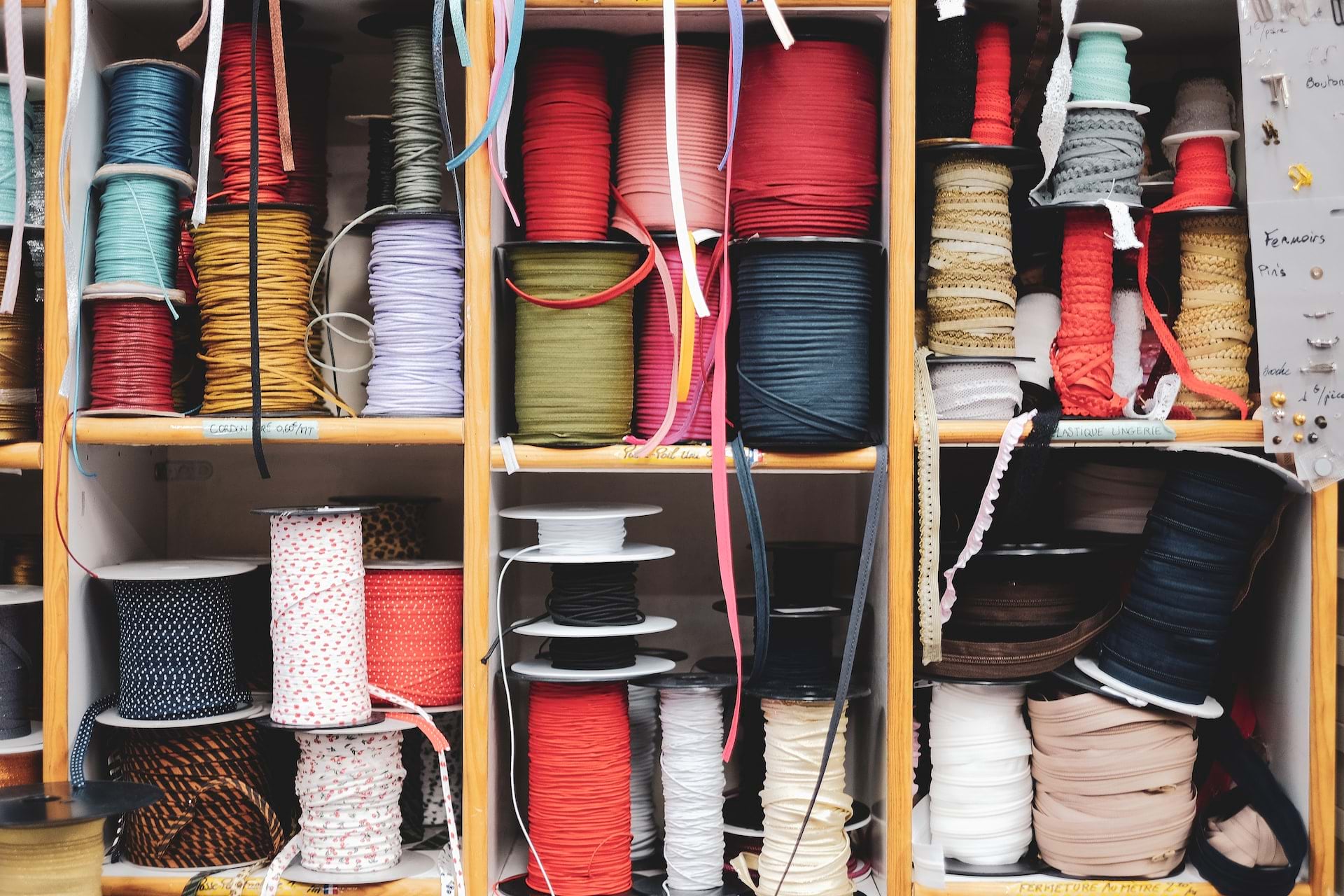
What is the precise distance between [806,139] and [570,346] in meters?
0.49

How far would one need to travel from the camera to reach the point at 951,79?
1.68 meters

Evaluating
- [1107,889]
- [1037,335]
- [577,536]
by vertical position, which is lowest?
[1107,889]

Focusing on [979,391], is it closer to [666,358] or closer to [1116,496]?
[1116,496]

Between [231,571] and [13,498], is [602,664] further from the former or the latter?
A: [13,498]

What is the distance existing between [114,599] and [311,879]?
0.61 m

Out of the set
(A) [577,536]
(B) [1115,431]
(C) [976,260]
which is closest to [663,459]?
(A) [577,536]

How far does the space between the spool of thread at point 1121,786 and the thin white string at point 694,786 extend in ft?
1.81

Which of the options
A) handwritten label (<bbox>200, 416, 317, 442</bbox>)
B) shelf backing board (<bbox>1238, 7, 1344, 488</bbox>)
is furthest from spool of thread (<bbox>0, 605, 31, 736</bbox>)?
shelf backing board (<bbox>1238, 7, 1344, 488</bbox>)

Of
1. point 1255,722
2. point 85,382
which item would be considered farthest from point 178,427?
point 1255,722

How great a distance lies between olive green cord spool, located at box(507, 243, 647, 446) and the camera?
1.65m

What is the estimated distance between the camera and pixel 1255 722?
1796mm

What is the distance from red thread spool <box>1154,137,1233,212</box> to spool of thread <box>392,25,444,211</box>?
121 cm

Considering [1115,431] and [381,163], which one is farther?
[381,163]

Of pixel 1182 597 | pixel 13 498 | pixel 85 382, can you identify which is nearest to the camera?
pixel 1182 597
